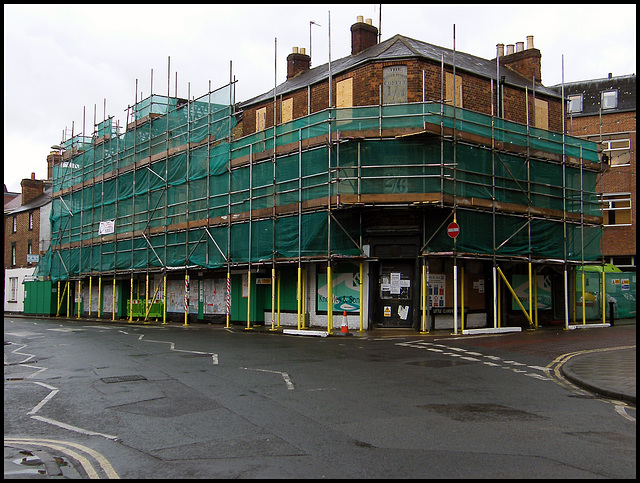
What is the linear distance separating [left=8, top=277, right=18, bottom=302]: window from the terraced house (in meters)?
22.4

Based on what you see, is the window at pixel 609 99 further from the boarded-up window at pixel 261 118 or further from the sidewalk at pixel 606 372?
the sidewalk at pixel 606 372

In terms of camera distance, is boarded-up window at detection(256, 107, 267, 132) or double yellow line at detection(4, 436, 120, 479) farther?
boarded-up window at detection(256, 107, 267, 132)

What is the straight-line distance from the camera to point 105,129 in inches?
1553

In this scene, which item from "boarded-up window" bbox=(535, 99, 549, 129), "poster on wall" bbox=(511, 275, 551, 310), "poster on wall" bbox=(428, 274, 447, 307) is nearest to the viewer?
"poster on wall" bbox=(428, 274, 447, 307)

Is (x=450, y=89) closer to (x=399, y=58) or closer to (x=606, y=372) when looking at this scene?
(x=399, y=58)

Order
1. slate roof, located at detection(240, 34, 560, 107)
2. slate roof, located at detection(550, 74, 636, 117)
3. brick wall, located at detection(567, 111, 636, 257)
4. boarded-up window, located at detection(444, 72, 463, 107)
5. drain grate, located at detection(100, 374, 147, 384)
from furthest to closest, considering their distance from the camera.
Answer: slate roof, located at detection(550, 74, 636, 117) < brick wall, located at detection(567, 111, 636, 257) < boarded-up window, located at detection(444, 72, 463, 107) < slate roof, located at detection(240, 34, 560, 107) < drain grate, located at detection(100, 374, 147, 384)

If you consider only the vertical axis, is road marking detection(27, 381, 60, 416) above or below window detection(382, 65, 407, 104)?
below

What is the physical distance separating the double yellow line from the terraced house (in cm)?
1447

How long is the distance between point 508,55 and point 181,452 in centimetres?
2749

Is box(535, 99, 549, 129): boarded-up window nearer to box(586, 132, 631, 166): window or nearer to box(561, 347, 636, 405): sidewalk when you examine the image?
box(561, 347, 636, 405): sidewalk

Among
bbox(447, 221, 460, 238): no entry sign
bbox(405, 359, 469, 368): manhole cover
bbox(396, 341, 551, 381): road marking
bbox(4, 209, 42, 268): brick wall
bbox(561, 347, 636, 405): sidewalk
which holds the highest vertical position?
bbox(4, 209, 42, 268): brick wall

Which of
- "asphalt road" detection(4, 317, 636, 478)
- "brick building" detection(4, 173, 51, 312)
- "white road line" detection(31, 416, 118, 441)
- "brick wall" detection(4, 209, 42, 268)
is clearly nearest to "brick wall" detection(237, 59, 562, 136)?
"asphalt road" detection(4, 317, 636, 478)

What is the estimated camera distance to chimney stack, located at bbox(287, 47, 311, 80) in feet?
100

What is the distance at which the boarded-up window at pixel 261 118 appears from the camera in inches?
1094
